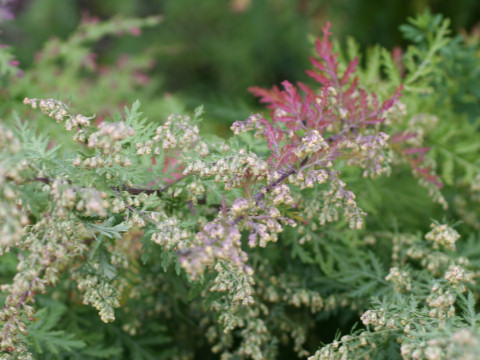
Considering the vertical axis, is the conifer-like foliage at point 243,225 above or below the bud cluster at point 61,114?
below

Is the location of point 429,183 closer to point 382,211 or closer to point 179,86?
point 382,211

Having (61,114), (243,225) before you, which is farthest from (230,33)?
(243,225)

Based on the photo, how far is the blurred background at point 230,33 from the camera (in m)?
3.99

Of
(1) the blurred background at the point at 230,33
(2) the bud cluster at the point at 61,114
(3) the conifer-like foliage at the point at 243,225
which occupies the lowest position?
(3) the conifer-like foliage at the point at 243,225

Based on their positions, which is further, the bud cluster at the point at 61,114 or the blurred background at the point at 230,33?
the blurred background at the point at 230,33

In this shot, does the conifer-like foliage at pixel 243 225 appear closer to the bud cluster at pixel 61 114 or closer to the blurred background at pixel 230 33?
the bud cluster at pixel 61 114

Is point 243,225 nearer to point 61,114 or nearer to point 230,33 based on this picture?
point 61,114

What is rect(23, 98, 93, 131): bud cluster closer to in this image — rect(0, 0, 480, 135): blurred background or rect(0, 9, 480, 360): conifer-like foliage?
rect(0, 9, 480, 360): conifer-like foliage

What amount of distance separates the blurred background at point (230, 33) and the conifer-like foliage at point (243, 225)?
1.97m

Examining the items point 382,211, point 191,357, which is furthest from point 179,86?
point 191,357

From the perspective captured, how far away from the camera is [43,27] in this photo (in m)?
4.39

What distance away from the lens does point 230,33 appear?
14.9 feet

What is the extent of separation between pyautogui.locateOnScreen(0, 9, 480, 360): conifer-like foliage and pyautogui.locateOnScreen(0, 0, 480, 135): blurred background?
197 centimetres

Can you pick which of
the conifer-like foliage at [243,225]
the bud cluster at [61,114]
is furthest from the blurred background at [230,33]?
the bud cluster at [61,114]
